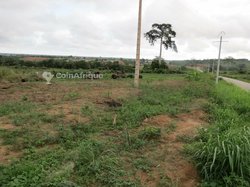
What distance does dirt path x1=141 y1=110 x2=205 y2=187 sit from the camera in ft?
13.1

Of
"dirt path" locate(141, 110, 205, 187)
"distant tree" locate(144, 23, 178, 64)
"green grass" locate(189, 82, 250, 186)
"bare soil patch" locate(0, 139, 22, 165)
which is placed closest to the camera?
"green grass" locate(189, 82, 250, 186)

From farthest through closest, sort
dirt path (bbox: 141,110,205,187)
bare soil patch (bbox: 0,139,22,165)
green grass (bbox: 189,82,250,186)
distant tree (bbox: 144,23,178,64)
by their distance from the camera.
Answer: distant tree (bbox: 144,23,178,64)
bare soil patch (bbox: 0,139,22,165)
dirt path (bbox: 141,110,205,187)
green grass (bbox: 189,82,250,186)

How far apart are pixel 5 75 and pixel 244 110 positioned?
47.0 feet

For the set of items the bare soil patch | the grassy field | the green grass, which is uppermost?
the green grass

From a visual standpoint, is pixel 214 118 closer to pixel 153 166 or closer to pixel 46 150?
pixel 153 166

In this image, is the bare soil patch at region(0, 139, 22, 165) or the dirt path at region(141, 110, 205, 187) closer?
the dirt path at region(141, 110, 205, 187)

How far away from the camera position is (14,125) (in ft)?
20.8

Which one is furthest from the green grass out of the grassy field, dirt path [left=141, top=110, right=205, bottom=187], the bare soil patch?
the bare soil patch

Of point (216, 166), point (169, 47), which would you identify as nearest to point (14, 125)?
point (216, 166)

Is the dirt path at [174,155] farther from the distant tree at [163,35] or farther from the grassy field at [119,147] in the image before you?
the distant tree at [163,35]

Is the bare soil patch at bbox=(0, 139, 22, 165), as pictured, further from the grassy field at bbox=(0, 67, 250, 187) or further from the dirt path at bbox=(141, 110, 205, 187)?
the dirt path at bbox=(141, 110, 205, 187)

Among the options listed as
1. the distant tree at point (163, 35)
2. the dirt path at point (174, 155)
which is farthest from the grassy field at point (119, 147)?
the distant tree at point (163, 35)

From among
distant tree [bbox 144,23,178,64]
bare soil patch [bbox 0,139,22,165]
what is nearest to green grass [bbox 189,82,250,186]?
bare soil patch [bbox 0,139,22,165]

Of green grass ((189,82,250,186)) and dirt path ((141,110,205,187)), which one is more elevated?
green grass ((189,82,250,186))
